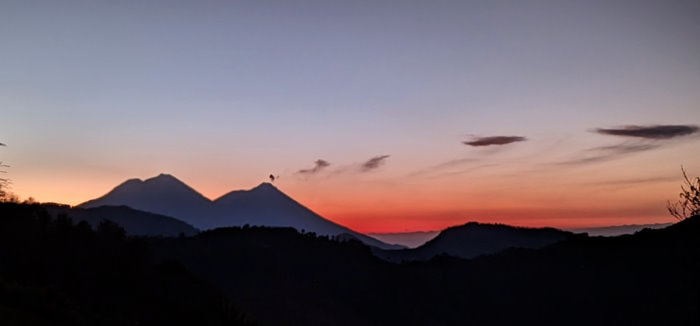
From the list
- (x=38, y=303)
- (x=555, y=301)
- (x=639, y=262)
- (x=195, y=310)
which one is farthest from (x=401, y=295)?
(x=38, y=303)

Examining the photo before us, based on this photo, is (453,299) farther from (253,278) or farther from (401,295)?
→ (253,278)

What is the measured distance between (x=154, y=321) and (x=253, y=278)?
89.5 ft

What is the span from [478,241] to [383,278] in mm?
66334

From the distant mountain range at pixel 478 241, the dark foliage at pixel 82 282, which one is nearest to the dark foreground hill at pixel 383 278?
the dark foliage at pixel 82 282

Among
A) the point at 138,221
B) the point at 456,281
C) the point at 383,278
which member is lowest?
the point at 456,281

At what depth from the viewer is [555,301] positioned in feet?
190

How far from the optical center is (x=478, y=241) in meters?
121

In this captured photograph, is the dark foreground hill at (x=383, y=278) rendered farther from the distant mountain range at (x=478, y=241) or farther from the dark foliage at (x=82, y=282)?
the distant mountain range at (x=478, y=241)

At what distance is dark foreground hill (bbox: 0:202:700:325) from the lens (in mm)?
26219

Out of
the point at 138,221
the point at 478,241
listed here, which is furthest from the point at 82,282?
the point at 138,221

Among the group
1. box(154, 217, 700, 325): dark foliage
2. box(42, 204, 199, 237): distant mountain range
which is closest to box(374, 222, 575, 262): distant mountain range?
box(154, 217, 700, 325): dark foliage

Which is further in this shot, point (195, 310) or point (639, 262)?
point (639, 262)

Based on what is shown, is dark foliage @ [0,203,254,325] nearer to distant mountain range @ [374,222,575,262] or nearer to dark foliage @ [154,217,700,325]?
dark foliage @ [154,217,700,325]

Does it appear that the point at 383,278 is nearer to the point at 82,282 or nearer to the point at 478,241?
the point at 82,282
